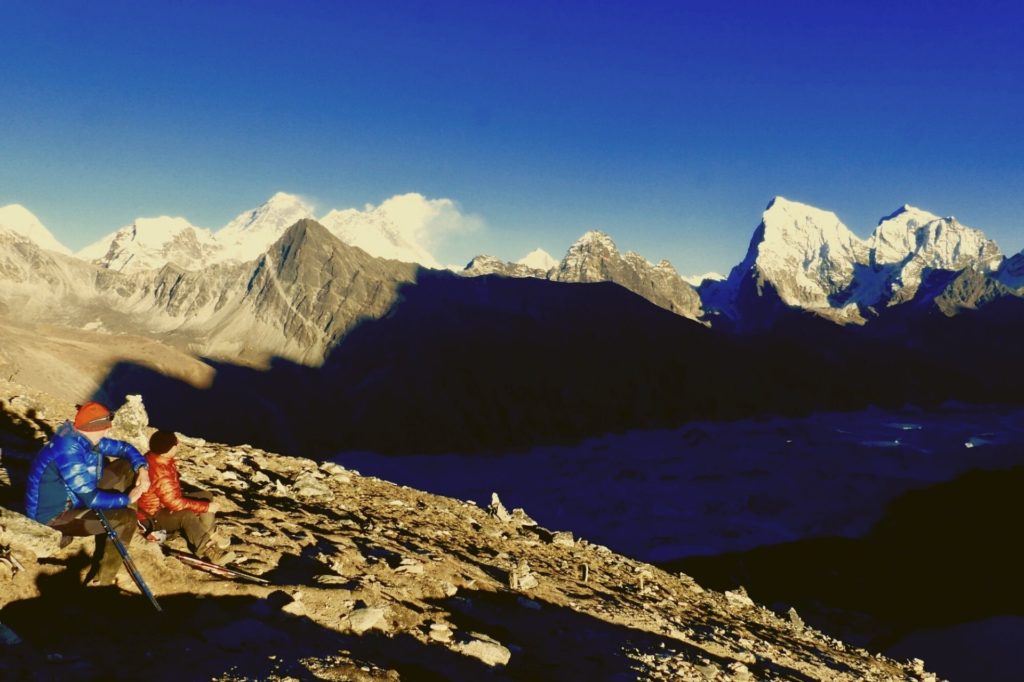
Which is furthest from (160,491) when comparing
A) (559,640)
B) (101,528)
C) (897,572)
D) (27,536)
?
(897,572)

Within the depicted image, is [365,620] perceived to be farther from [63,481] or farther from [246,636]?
[63,481]

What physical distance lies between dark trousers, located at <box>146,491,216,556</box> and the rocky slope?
0.92 feet

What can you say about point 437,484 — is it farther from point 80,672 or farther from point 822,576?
point 80,672

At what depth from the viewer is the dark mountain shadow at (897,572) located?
6838 centimetres

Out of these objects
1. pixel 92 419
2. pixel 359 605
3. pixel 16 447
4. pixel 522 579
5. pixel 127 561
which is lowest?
pixel 522 579

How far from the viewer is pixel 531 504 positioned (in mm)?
129250

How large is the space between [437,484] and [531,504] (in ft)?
109

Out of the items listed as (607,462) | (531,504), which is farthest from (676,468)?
(531,504)

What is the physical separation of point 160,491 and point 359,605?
3.33 metres

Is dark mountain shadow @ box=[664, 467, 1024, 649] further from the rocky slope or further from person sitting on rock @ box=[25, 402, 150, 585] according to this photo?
person sitting on rock @ box=[25, 402, 150, 585]

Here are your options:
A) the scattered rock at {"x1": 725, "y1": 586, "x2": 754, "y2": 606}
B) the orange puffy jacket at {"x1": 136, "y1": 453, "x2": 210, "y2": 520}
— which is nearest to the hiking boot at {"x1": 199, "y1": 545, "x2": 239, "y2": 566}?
the orange puffy jacket at {"x1": 136, "y1": 453, "x2": 210, "y2": 520}

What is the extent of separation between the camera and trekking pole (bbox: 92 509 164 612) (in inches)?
282

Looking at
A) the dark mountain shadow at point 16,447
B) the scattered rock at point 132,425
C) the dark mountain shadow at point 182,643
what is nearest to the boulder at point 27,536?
the dark mountain shadow at point 182,643

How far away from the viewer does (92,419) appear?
7.75 metres
